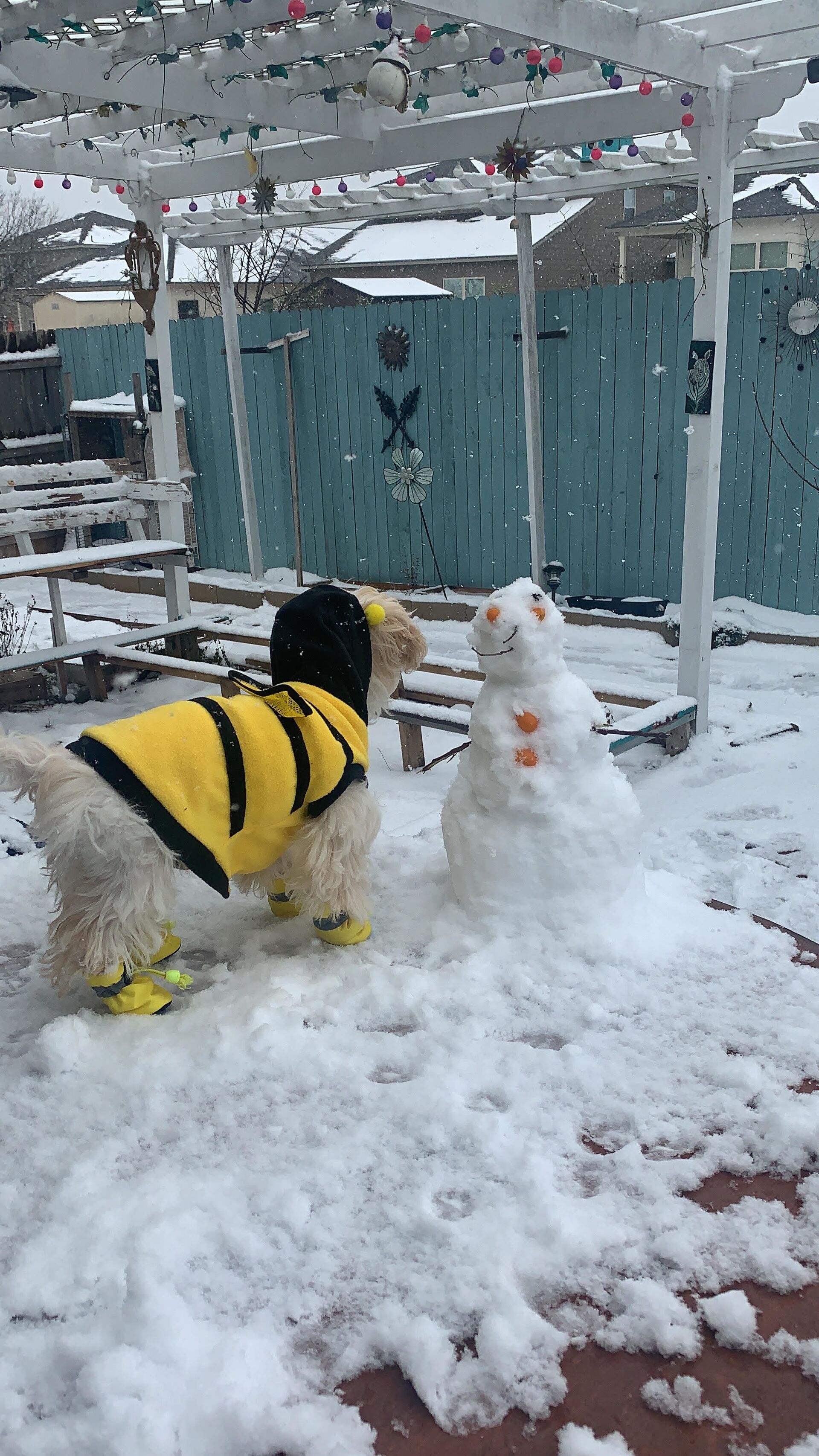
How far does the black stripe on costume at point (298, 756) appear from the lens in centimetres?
254

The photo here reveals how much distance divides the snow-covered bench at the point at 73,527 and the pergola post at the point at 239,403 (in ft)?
6.90

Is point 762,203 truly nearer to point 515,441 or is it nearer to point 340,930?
point 515,441

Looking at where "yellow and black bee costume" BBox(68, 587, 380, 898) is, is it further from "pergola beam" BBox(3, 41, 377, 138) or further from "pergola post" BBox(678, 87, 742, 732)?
"pergola beam" BBox(3, 41, 377, 138)

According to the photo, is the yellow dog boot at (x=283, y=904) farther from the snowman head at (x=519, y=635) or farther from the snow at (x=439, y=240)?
the snow at (x=439, y=240)

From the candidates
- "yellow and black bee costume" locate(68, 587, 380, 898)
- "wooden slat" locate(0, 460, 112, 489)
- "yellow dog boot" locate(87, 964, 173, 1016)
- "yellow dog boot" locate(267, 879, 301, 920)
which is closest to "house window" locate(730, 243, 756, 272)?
"wooden slat" locate(0, 460, 112, 489)

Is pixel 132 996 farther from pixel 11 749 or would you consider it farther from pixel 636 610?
pixel 636 610

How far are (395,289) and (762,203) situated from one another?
8750 mm

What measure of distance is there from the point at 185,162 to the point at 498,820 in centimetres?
479

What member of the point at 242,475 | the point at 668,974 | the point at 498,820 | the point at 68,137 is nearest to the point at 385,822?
the point at 498,820

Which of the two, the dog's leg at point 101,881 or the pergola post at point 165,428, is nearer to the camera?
the dog's leg at point 101,881

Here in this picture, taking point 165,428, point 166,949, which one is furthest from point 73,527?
point 166,949

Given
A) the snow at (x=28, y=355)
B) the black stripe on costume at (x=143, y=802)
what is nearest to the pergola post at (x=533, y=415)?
the black stripe on costume at (x=143, y=802)

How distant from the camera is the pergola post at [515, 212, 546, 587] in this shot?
287 inches

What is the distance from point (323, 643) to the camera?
273 cm
